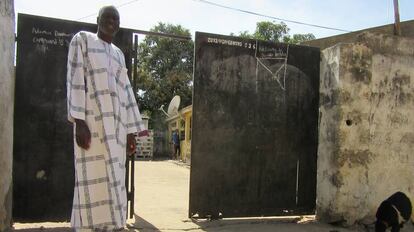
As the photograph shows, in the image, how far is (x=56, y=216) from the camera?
18.9 ft

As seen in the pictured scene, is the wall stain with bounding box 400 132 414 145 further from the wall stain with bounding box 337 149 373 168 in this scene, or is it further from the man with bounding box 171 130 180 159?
the man with bounding box 171 130 180 159

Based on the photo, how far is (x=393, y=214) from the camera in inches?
232

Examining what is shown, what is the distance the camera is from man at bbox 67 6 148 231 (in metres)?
3.70

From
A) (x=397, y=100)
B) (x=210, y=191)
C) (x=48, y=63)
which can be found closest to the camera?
(x=48, y=63)

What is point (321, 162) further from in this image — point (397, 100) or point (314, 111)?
point (397, 100)

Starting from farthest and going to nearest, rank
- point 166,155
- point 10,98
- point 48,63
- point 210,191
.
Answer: point 166,155 → point 210,191 → point 48,63 → point 10,98

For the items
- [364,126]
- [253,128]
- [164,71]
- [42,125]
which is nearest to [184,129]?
[164,71]

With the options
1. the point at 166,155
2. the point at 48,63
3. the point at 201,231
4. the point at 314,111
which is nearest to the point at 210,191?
the point at 201,231

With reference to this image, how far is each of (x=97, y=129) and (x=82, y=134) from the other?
0.16 meters

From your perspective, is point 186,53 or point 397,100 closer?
point 397,100

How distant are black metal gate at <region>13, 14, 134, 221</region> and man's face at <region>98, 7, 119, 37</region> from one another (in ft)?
6.54

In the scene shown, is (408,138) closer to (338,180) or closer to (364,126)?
(364,126)

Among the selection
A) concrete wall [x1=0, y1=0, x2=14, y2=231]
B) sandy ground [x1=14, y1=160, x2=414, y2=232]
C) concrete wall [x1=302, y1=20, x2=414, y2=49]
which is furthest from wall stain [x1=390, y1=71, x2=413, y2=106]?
concrete wall [x1=0, y1=0, x2=14, y2=231]

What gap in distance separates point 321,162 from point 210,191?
1603mm
